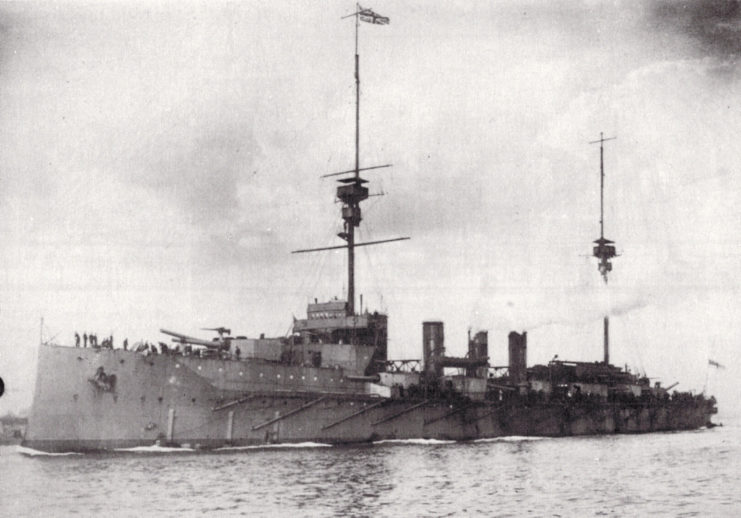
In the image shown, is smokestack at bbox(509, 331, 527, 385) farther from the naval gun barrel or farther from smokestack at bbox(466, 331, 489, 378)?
the naval gun barrel

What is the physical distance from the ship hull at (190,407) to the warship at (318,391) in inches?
1.4

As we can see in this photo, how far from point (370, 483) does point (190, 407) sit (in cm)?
935

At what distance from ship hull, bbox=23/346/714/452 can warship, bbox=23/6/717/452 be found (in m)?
0.04

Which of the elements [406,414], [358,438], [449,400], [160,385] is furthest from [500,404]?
[160,385]

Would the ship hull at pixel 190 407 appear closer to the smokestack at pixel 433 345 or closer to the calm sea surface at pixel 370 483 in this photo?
the calm sea surface at pixel 370 483

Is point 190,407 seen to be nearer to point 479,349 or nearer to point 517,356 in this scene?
point 479,349

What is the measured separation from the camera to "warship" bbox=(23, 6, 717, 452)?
27000 millimetres

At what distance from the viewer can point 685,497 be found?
62.1 ft

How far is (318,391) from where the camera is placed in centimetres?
3105

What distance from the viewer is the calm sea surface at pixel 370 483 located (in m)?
17.0

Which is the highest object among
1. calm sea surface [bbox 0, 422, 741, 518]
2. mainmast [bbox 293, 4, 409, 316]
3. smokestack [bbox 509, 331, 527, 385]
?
mainmast [bbox 293, 4, 409, 316]

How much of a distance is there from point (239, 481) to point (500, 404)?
19654 mm

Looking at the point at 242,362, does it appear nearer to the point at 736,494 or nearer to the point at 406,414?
the point at 406,414

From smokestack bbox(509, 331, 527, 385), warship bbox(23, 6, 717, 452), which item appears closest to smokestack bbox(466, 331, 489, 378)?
warship bbox(23, 6, 717, 452)
